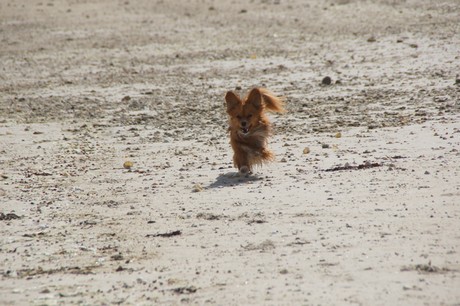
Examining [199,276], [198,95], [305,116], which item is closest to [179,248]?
[199,276]

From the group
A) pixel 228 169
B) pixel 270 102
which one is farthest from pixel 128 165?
pixel 270 102

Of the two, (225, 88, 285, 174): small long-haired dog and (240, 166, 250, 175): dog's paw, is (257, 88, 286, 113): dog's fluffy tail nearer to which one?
(225, 88, 285, 174): small long-haired dog

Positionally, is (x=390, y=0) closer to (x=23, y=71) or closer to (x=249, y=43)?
(x=249, y=43)

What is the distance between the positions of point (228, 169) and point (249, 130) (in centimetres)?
49

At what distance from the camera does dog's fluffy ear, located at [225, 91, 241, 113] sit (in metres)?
10.7

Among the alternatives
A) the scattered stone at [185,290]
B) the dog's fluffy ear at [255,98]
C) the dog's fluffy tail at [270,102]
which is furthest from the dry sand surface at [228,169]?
the dog's fluffy ear at [255,98]

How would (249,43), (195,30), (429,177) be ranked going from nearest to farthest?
(429,177)
(249,43)
(195,30)

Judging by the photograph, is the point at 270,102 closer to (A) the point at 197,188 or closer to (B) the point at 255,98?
(B) the point at 255,98

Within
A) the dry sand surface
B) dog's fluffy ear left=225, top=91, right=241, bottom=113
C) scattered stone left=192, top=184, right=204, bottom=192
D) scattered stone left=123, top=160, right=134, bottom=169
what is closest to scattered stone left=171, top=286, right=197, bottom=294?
the dry sand surface

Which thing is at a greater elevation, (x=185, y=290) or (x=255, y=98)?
(x=255, y=98)

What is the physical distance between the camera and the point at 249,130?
1059 centimetres

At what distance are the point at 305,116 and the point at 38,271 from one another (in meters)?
6.70

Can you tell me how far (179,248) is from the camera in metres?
7.52

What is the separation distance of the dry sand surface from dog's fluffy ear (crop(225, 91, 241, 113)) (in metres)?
0.67
